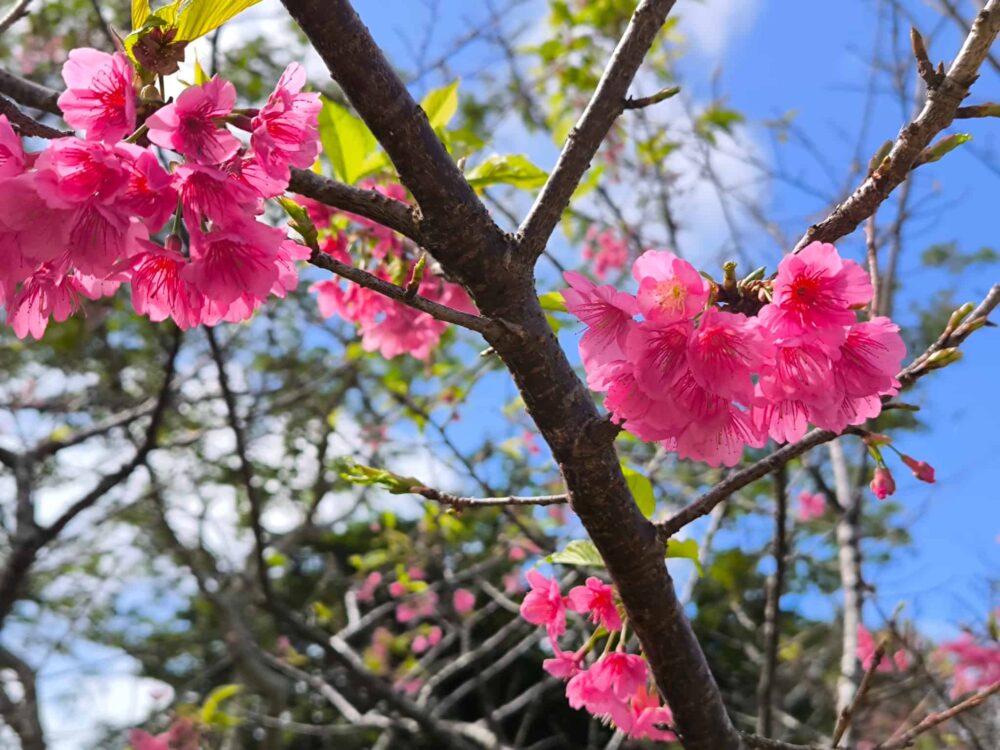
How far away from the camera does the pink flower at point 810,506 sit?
6.02m

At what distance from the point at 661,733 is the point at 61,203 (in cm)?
127

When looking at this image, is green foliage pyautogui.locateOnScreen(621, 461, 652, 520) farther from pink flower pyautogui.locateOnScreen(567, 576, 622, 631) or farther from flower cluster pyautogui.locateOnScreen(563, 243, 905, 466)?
flower cluster pyautogui.locateOnScreen(563, 243, 905, 466)

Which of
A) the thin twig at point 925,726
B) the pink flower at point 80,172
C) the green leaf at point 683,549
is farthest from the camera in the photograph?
the green leaf at point 683,549

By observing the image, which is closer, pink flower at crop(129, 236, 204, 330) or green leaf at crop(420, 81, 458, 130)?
pink flower at crop(129, 236, 204, 330)

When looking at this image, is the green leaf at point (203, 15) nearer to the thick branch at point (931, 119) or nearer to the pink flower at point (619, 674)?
the thick branch at point (931, 119)

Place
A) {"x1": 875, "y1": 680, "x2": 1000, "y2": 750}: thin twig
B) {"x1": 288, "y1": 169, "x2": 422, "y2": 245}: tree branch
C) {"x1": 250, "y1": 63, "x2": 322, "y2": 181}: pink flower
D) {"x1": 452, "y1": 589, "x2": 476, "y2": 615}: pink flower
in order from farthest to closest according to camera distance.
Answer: {"x1": 452, "y1": 589, "x2": 476, "y2": 615}: pink flower < {"x1": 875, "y1": 680, "x2": 1000, "y2": 750}: thin twig < {"x1": 288, "y1": 169, "x2": 422, "y2": 245}: tree branch < {"x1": 250, "y1": 63, "x2": 322, "y2": 181}: pink flower

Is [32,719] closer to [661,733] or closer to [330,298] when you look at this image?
[330,298]

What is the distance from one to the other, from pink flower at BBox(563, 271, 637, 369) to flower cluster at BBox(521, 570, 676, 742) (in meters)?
0.52

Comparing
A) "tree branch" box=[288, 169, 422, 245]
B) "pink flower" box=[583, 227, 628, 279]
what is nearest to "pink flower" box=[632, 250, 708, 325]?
"tree branch" box=[288, 169, 422, 245]

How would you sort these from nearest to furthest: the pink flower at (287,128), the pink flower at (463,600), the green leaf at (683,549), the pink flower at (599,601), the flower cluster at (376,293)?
the pink flower at (287,128)
the pink flower at (599,601)
the green leaf at (683,549)
the flower cluster at (376,293)
the pink flower at (463,600)

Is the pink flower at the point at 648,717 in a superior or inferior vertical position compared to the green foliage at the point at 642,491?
inferior

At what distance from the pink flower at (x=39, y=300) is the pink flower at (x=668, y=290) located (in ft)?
2.45

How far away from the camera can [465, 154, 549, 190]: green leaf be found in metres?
1.84

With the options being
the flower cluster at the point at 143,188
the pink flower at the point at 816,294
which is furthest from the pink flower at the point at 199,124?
the pink flower at the point at 816,294
